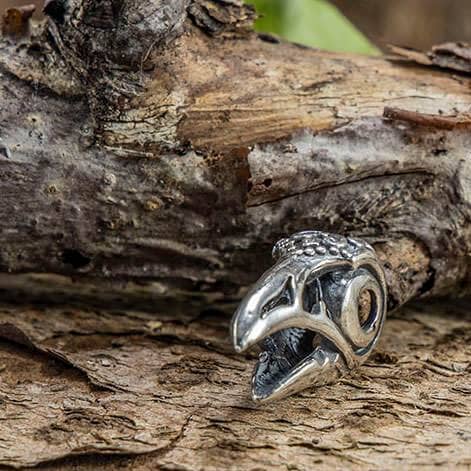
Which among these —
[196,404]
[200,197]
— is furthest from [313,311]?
[200,197]

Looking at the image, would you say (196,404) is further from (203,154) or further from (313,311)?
(203,154)

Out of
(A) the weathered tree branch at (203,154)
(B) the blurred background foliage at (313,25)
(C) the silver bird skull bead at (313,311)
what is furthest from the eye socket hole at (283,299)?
(B) the blurred background foliage at (313,25)

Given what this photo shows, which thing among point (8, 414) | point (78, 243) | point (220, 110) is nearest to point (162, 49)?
point (220, 110)

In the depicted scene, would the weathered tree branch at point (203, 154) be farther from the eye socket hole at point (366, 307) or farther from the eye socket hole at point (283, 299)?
the eye socket hole at point (283, 299)

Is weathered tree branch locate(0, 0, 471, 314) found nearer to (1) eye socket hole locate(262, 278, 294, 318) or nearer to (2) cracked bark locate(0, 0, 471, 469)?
(2) cracked bark locate(0, 0, 471, 469)

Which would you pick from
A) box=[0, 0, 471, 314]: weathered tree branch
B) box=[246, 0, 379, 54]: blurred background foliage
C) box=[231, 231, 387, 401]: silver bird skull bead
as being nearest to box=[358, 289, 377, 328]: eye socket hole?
box=[231, 231, 387, 401]: silver bird skull bead

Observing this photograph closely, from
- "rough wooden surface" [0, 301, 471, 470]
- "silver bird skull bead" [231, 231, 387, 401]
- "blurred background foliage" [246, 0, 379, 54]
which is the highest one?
"blurred background foliage" [246, 0, 379, 54]

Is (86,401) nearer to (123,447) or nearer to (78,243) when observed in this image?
(123,447)
